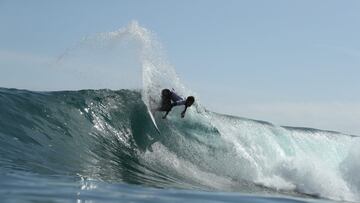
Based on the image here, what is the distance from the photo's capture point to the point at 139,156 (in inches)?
562

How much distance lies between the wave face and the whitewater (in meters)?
0.03

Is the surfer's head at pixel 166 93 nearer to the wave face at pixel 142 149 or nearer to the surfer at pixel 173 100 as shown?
the surfer at pixel 173 100

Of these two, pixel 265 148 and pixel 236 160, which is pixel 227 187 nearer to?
pixel 236 160

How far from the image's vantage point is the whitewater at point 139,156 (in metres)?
9.21

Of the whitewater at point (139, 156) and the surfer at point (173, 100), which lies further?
the surfer at point (173, 100)

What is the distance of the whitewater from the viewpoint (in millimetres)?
9211

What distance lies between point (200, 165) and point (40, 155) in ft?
18.9

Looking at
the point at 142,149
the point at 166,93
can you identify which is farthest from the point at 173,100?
the point at 142,149

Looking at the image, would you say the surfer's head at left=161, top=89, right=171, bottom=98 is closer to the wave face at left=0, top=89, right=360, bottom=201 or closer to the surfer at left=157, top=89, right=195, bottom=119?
the surfer at left=157, top=89, right=195, bottom=119

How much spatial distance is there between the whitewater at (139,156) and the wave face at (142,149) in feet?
0.11

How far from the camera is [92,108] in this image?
16.4 metres

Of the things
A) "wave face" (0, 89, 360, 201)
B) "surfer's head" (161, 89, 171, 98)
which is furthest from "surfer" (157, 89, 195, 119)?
"wave face" (0, 89, 360, 201)

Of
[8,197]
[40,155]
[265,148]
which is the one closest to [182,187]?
[40,155]

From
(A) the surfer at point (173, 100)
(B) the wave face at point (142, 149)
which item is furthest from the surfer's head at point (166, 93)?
(B) the wave face at point (142, 149)
